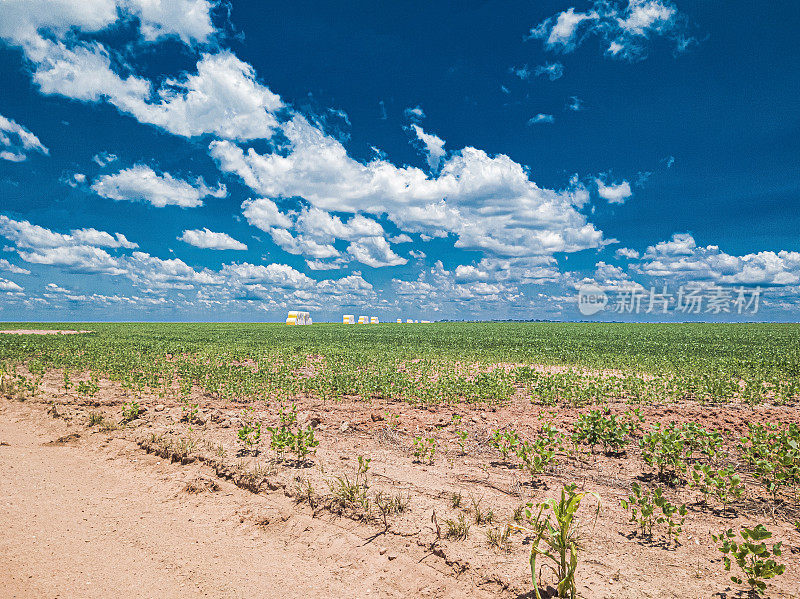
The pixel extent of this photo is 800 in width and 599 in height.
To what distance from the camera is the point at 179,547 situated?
464cm

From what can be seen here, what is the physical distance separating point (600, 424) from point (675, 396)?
6419 millimetres

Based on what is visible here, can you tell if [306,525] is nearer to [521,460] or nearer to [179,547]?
[179,547]

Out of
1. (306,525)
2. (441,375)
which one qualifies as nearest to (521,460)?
(306,525)

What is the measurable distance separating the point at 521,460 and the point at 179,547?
5025 mm

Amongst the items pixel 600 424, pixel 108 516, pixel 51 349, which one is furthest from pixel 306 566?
pixel 51 349

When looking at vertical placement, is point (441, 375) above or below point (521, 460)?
above

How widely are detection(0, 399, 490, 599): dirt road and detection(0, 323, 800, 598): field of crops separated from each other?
1.28ft

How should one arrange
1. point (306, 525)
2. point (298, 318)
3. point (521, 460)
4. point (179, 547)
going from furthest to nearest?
point (298, 318)
point (521, 460)
point (306, 525)
point (179, 547)

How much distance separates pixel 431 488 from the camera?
576 cm

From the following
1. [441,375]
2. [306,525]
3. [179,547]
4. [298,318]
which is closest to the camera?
[179,547]

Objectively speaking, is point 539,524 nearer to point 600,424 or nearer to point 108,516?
point 600,424

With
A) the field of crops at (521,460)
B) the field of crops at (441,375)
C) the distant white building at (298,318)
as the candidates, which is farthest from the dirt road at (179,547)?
the distant white building at (298,318)

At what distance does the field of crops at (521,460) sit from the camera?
392 centimetres

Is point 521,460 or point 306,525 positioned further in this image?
point 521,460
